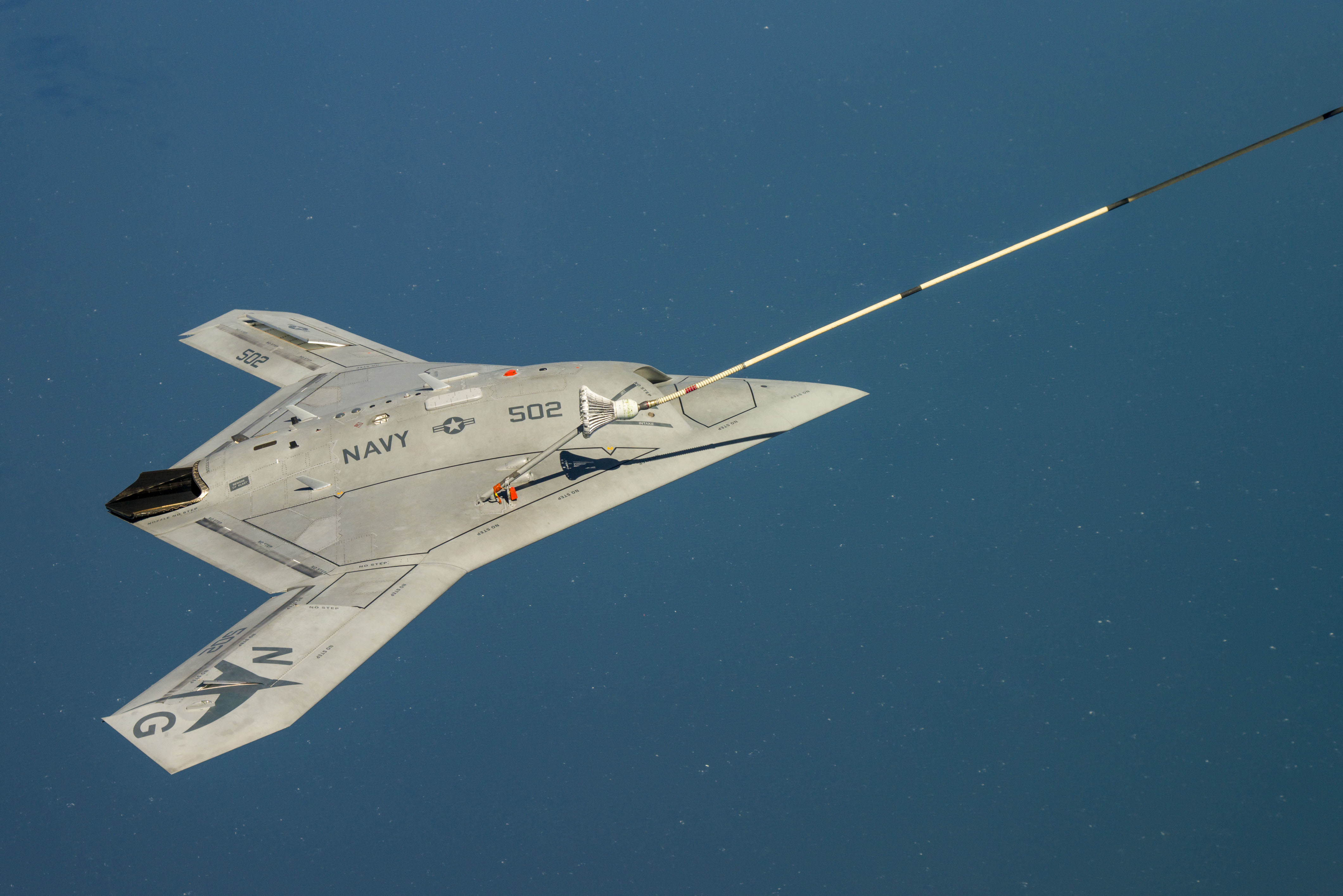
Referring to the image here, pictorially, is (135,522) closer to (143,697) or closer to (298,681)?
(143,697)

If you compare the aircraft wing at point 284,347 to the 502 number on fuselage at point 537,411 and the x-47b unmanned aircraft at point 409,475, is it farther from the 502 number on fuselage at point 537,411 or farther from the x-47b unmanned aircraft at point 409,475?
the 502 number on fuselage at point 537,411

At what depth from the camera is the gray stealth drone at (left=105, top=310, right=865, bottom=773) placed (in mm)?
17281

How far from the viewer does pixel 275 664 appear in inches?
635

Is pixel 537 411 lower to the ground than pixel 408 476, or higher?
higher

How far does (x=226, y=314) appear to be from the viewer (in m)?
22.4

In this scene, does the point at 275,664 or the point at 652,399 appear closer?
the point at 275,664

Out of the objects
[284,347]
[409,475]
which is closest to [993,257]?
[409,475]

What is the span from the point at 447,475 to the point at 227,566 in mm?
4163

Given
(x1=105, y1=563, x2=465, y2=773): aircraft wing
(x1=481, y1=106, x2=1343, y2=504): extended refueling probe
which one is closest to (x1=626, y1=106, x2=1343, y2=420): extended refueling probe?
(x1=481, y1=106, x2=1343, y2=504): extended refueling probe

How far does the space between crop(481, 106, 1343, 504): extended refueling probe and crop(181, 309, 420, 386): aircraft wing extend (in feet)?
14.7

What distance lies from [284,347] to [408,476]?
5.38m

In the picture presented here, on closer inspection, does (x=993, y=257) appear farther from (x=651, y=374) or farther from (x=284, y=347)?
(x=284, y=347)

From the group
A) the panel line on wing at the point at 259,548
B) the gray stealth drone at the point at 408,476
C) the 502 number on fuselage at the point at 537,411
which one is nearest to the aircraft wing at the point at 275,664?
the gray stealth drone at the point at 408,476

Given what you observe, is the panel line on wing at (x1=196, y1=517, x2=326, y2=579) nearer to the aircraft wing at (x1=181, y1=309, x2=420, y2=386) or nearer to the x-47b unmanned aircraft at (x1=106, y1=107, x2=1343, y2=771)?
the x-47b unmanned aircraft at (x1=106, y1=107, x2=1343, y2=771)
